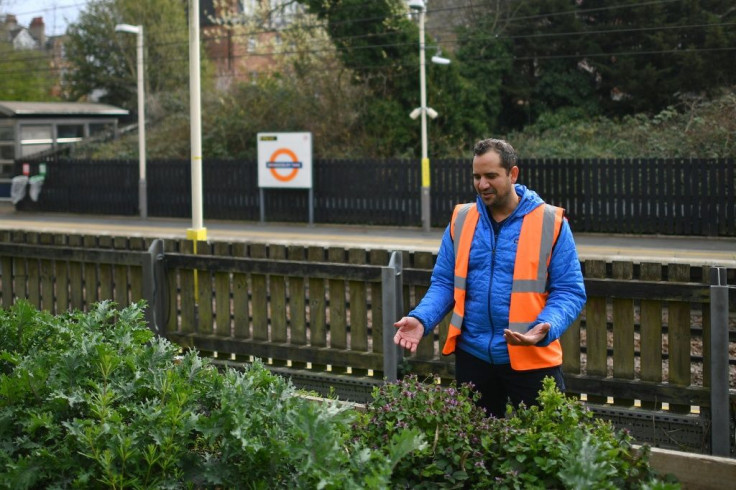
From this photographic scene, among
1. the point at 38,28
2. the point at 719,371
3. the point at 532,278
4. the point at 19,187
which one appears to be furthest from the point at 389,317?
the point at 38,28

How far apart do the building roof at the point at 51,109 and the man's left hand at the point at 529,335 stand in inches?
1418

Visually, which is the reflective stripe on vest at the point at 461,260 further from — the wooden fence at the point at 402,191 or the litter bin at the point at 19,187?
the litter bin at the point at 19,187

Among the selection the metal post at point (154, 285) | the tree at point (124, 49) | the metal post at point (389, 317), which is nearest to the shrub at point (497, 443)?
the metal post at point (389, 317)

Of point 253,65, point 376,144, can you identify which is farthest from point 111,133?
point 253,65

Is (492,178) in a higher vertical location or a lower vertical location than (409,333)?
higher

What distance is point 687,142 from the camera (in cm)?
2823

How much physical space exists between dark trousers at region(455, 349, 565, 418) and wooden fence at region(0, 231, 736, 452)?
68.3 inches

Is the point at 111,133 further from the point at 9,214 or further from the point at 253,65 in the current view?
the point at 253,65

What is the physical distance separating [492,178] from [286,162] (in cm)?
2583

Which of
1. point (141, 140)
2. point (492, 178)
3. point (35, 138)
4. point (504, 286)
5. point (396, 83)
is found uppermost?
point (396, 83)

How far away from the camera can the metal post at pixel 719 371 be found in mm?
6465

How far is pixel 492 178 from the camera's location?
15.0ft

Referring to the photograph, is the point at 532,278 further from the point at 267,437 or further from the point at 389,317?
the point at 389,317

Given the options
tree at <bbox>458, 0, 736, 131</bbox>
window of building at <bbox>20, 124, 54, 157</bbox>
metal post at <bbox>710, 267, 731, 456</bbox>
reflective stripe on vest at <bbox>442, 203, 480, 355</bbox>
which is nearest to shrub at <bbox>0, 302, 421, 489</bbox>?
reflective stripe on vest at <bbox>442, 203, 480, 355</bbox>
